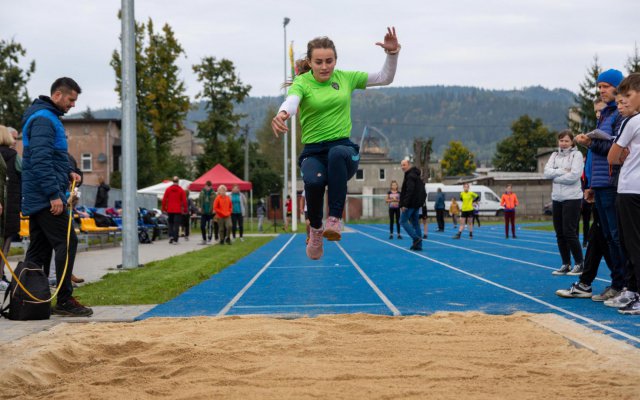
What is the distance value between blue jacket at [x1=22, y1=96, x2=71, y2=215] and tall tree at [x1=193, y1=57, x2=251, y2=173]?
5115cm

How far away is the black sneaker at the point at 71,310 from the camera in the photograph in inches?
298

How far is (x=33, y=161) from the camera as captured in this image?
7305mm

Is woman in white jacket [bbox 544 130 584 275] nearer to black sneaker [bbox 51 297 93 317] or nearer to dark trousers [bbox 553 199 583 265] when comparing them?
dark trousers [bbox 553 199 583 265]

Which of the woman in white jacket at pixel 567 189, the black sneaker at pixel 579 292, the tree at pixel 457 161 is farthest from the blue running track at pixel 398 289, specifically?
the tree at pixel 457 161

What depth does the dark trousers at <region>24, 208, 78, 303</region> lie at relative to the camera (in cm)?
747

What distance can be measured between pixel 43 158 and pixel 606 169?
5.77m

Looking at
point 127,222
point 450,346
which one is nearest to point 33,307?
point 450,346

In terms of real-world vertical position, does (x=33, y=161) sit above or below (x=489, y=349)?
above

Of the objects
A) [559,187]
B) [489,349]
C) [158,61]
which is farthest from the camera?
[158,61]

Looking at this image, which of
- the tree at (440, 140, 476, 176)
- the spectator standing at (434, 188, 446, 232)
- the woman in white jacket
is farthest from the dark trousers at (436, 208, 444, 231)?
the tree at (440, 140, 476, 176)

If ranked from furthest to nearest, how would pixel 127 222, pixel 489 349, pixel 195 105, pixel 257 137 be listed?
pixel 257 137
pixel 195 105
pixel 127 222
pixel 489 349

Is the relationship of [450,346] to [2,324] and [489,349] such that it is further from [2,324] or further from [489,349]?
[2,324]

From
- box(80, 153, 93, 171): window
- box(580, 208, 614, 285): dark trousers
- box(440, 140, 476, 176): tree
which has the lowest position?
box(580, 208, 614, 285): dark trousers

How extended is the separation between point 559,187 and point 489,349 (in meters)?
4.93
